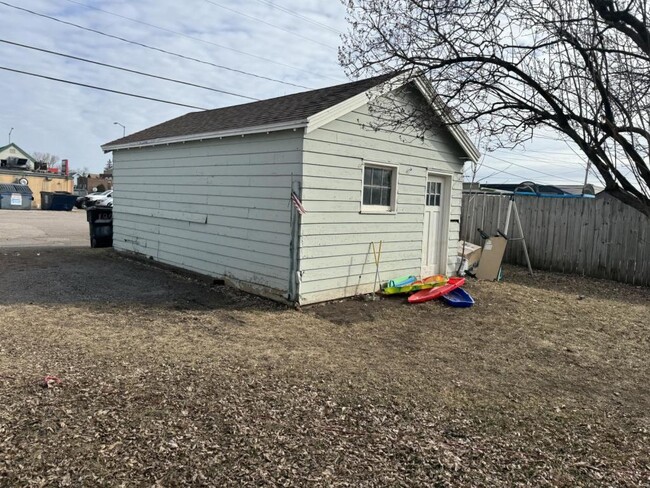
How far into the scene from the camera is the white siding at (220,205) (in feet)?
23.8

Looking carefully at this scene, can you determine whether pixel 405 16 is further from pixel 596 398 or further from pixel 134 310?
pixel 134 310

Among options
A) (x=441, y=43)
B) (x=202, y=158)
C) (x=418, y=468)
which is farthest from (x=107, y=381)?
(x=202, y=158)

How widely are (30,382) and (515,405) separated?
158 inches

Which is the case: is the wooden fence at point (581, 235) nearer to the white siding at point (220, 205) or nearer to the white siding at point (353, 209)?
the white siding at point (353, 209)

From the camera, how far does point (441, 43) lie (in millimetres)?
4262

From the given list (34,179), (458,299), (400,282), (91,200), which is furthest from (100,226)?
(34,179)

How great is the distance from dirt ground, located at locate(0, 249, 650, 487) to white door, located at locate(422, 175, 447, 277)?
2243 mm

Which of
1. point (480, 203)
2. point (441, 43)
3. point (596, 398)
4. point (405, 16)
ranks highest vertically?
point (405, 16)

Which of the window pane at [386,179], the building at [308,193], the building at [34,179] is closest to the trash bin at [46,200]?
the building at [34,179]

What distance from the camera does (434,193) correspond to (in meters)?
9.62

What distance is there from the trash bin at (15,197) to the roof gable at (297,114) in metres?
28.4

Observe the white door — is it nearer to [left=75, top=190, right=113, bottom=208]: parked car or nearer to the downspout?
the downspout

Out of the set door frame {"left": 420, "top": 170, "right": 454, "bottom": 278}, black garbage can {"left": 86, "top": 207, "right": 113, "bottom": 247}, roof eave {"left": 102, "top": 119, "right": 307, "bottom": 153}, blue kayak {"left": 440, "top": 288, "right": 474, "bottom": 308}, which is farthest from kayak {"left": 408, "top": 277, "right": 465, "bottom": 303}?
black garbage can {"left": 86, "top": 207, "right": 113, "bottom": 247}

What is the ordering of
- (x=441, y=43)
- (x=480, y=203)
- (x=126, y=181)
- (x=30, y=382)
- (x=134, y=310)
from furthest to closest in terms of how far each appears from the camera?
(x=480, y=203), (x=126, y=181), (x=134, y=310), (x=441, y=43), (x=30, y=382)
